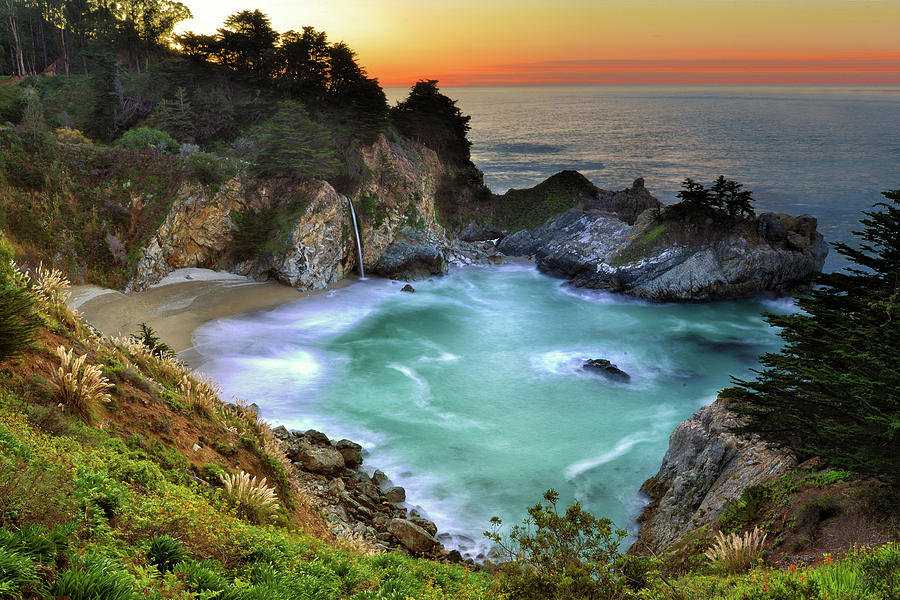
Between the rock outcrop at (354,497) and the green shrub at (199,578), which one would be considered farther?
the rock outcrop at (354,497)

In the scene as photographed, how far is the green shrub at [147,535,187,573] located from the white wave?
16536 millimetres

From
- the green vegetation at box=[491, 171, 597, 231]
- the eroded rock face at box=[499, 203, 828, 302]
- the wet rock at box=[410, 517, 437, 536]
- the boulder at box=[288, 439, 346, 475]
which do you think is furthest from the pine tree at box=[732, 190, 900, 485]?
the green vegetation at box=[491, 171, 597, 231]

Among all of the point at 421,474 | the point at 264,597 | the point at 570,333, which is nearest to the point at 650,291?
the point at 570,333

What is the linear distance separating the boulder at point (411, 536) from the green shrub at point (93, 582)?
9821 millimetres

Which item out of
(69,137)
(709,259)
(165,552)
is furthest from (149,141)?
(709,259)

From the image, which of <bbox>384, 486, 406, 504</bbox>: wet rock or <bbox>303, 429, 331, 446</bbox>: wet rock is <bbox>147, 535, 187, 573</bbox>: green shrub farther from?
<bbox>303, 429, 331, 446</bbox>: wet rock

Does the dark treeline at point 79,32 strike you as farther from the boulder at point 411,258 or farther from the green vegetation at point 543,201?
the green vegetation at point 543,201

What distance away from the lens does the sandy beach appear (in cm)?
2845

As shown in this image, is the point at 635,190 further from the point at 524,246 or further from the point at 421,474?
the point at 421,474

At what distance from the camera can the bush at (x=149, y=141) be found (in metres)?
38.2

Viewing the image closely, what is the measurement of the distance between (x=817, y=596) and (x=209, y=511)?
25.4ft

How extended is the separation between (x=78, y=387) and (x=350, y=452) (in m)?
11.8

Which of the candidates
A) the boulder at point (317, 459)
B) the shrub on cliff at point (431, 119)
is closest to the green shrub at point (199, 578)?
the boulder at point (317, 459)

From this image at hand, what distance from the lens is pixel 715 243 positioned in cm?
4181
